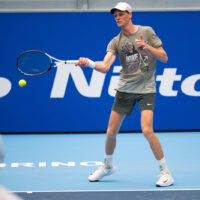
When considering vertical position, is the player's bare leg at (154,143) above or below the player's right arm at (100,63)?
below

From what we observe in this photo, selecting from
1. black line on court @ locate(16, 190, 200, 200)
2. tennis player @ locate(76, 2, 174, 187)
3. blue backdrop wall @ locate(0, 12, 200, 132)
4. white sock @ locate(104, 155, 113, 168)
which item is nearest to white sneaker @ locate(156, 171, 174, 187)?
tennis player @ locate(76, 2, 174, 187)

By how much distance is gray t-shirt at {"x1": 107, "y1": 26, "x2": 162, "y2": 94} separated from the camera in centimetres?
464

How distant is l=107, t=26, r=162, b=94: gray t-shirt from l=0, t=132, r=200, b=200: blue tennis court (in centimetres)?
96

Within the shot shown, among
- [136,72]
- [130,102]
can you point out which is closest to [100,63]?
[136,72]

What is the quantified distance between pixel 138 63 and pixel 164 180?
3.80 feet

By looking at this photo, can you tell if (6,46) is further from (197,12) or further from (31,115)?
(197,12)

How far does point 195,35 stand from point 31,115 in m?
3.02

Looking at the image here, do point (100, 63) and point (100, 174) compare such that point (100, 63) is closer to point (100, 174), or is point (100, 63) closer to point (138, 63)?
point (138, 63)

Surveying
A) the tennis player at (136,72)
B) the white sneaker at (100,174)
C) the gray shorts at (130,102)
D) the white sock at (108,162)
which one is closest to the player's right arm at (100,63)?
the tennis player at (136,72)

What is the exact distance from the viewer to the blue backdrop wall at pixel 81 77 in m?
7.77

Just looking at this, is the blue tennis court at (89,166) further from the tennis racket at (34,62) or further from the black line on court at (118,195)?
the tennis racket at (34,62)

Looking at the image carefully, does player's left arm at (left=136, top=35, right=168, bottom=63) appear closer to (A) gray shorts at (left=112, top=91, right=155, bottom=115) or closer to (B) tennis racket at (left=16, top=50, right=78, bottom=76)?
(A) gray shorts at (left=112, top=91, right=155, bottom=115)

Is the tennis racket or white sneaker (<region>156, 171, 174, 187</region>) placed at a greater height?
the tennis racket

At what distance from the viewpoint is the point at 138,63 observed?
467 centimetres
